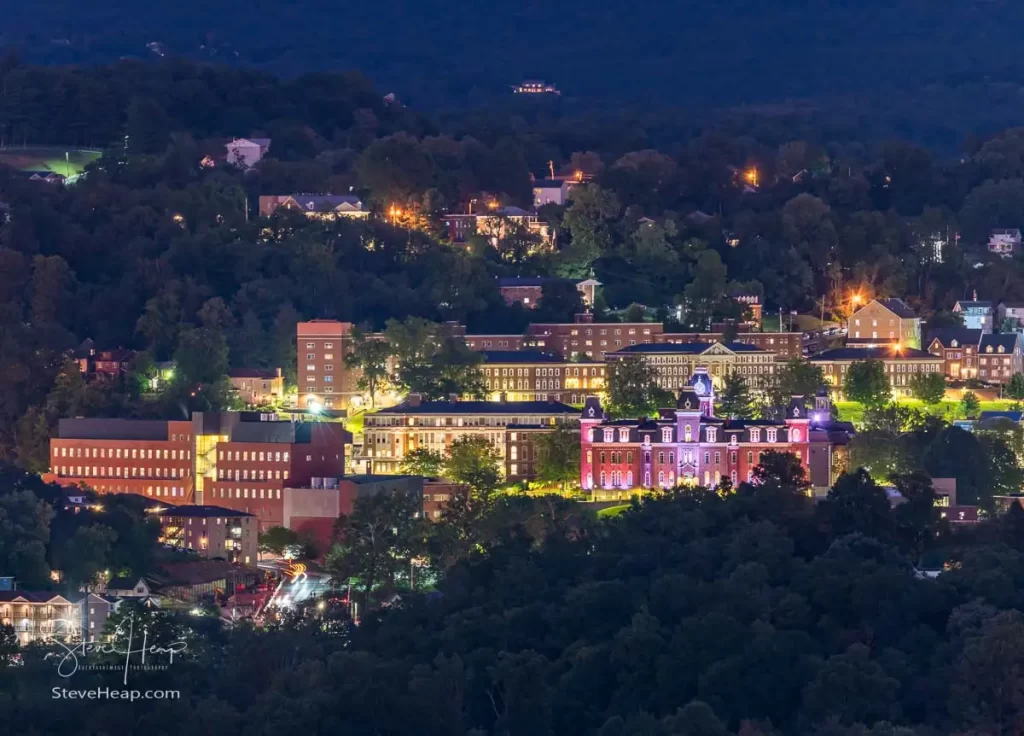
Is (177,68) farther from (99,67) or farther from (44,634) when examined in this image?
(44,634)

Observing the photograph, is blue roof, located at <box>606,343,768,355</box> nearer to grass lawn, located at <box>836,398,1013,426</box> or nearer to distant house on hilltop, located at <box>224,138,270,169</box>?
grass lawn, located at <box>836,398,1013,426</box>

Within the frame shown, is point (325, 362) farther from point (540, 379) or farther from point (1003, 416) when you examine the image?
point (1003, 416)

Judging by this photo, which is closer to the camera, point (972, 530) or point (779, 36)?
point (972, 530)

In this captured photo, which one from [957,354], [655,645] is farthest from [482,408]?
[655,645]

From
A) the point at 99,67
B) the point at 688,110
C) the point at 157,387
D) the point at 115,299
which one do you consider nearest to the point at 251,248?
the point at 115,299

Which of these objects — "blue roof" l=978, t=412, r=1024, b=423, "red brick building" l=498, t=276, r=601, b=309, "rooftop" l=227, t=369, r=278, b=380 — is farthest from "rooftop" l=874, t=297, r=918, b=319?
"rooftop" l=227, t=369, r=278, b=380

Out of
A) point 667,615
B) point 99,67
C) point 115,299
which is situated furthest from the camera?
point 99,67
